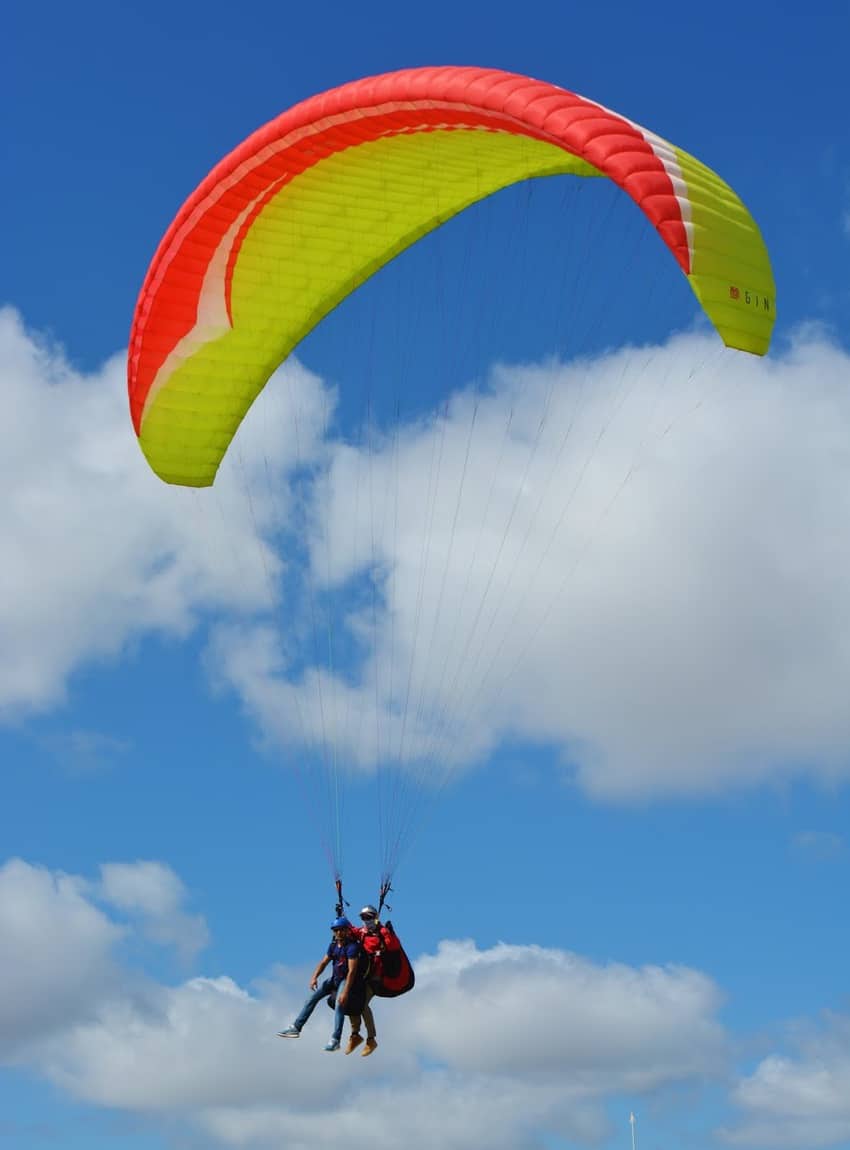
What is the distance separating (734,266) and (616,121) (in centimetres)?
182

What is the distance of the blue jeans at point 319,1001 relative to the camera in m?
21.1

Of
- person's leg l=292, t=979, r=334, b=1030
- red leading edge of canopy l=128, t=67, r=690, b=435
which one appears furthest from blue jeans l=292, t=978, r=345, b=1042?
red leading edge of canopy l=128, t=67, r=690, b=435

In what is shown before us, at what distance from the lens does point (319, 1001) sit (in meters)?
21.4

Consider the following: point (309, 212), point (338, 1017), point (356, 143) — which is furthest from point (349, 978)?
point (356, 143)

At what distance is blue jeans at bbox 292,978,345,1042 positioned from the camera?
21.1 metres

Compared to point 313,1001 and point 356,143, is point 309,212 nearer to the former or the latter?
point 356,143

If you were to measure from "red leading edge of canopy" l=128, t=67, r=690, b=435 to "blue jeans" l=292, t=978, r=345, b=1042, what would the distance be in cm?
671

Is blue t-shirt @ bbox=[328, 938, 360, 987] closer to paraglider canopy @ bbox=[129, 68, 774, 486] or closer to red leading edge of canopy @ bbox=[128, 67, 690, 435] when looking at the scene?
paraglider canopy @ bbox=[129, 68, 774, 486]

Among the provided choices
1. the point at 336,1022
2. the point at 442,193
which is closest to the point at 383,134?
the point at 442,193

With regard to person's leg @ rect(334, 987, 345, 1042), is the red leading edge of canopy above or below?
above

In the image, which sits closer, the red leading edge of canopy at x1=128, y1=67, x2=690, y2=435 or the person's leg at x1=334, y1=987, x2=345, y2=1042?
the red leading edge of canopy at x1=128, y1=67, x2=690, y2=435

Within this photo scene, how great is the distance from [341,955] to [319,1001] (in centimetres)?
62

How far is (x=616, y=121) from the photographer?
19.0m

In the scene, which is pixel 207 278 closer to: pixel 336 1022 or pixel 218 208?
pixel 218 208
